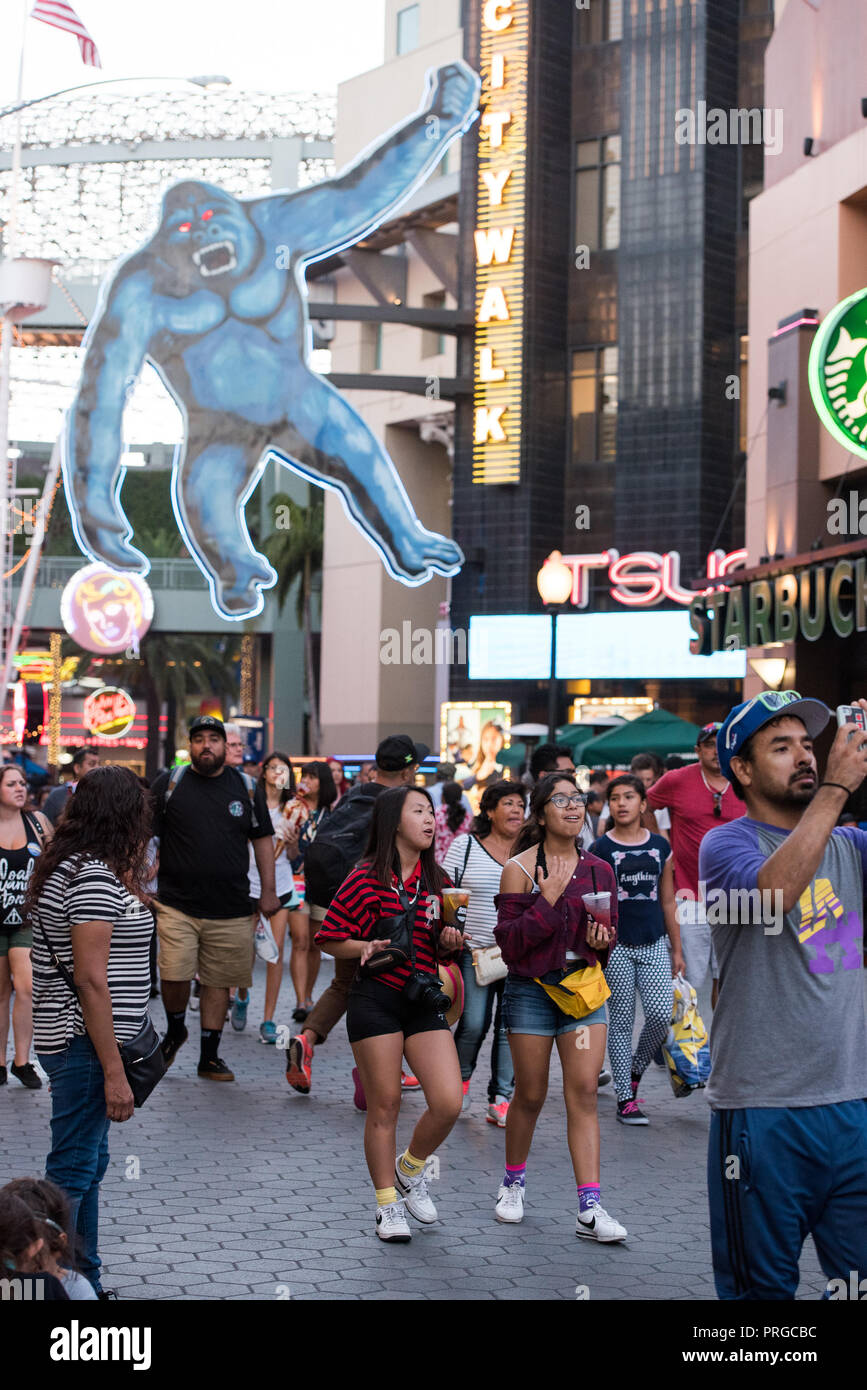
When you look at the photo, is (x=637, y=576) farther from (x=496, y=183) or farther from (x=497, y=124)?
(x=497, y=124)

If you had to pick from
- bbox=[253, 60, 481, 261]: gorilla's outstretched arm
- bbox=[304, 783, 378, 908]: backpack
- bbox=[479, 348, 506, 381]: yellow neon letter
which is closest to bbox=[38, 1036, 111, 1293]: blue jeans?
bbox=[304, 783, 378, 908]: backpack

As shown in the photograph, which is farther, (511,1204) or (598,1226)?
(511,1204)

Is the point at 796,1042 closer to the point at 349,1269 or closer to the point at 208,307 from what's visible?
the point at 349,1269

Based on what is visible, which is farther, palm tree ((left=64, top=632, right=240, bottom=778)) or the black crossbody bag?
palm tree ((left=64, top=632, right=240, bottom=778))

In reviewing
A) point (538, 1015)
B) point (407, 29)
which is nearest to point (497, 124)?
point (407, 29)

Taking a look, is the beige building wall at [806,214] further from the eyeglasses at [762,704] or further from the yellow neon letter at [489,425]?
the eyeglasses at [762,704]

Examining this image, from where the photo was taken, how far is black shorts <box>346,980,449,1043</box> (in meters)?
6.66

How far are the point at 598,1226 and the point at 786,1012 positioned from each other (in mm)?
2776

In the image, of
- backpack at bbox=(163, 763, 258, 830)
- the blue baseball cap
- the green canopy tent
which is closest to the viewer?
the blue baseball cap

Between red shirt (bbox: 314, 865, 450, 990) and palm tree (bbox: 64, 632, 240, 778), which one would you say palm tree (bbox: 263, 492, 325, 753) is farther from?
red shirt (bbox: 314, 865, 450, 990)

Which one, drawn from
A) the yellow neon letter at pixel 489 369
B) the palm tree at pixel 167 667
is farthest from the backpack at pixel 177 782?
the palm tree at pixel 167 667

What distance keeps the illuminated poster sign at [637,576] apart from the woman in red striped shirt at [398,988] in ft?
86.8

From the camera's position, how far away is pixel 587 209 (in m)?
35.7

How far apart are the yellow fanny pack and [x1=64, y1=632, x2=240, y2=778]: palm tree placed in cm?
4760
